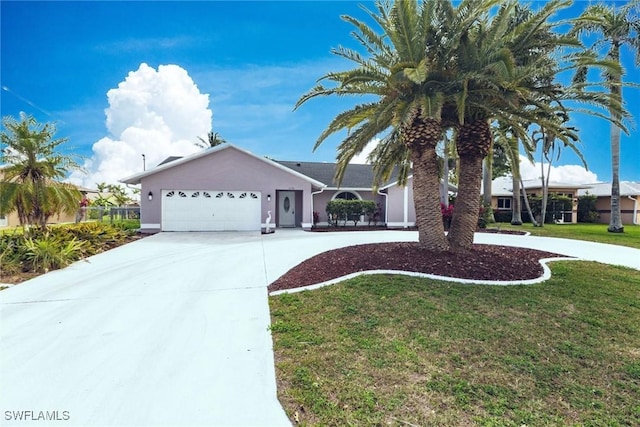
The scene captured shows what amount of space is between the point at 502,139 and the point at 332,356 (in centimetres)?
872

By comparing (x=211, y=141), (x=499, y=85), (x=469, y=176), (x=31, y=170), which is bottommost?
(x=469, y=176)

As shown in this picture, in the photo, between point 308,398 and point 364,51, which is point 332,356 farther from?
point 364,51

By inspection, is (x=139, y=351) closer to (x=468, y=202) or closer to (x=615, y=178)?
(x=468, y=202)

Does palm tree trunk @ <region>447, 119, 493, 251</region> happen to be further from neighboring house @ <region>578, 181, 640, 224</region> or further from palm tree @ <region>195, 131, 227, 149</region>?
palm tree @ <region>195, 131, 227, 149</region>

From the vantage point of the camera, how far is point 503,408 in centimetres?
294

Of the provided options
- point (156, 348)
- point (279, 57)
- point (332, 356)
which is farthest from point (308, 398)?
point (279, 57)

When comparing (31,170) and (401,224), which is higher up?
(31,170)

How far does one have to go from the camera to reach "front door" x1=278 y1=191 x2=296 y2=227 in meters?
19.3

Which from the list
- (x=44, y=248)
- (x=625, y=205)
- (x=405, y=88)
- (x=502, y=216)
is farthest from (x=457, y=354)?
(x=625, y=205)

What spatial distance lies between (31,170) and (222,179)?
25.8 ft

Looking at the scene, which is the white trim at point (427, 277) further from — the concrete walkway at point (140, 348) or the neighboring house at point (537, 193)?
the neighboring house at point (537, 193)

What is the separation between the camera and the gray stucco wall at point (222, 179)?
53.2ft

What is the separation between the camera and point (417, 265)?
699 centimetres

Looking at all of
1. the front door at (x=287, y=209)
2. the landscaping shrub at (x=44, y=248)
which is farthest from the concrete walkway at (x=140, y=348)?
the front door at (x=287, y=209)
